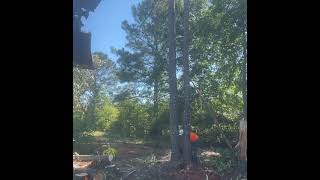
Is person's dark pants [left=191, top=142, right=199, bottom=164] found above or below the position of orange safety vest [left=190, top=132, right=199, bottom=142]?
below

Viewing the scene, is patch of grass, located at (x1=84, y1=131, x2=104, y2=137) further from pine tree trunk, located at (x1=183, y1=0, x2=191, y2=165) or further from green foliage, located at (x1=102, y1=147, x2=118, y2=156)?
pine tree trunk, located at (x1=183, y1=0, x2=191, y2=165)

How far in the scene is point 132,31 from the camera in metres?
4.96

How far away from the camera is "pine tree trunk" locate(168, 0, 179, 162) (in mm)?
4684

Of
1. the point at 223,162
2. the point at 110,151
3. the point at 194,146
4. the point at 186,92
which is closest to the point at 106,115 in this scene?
the point at 110,151

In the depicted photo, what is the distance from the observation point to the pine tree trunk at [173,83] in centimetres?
468

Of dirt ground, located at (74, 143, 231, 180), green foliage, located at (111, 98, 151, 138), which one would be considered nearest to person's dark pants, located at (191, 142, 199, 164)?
dirt ground, located at (74, 143, 231, 180)

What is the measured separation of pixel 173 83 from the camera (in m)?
4.77

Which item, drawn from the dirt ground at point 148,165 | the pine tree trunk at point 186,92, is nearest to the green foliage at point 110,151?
the dirt ground at point 148,165

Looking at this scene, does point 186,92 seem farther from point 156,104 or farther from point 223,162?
point 223,162

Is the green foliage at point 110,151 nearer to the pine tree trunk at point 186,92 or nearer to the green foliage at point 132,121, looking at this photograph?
the green foliage at point 132,121
